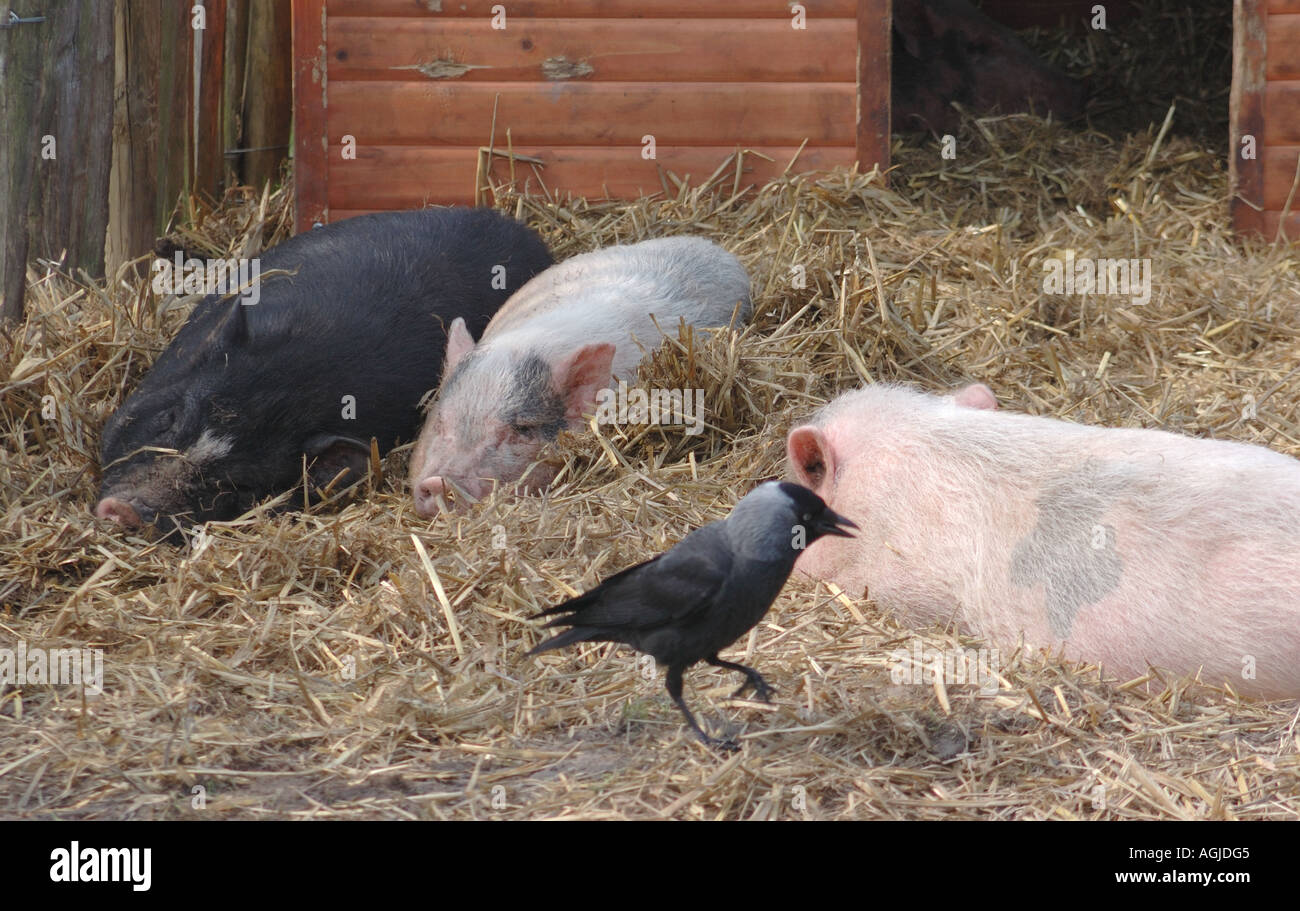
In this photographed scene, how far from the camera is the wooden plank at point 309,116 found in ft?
22.1

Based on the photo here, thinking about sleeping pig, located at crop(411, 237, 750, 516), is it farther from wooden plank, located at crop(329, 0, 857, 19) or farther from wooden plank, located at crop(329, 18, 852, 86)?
wooden plank, located at crop(329, 0, 857, 19)

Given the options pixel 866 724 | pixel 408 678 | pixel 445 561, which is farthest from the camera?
pixel 445 561

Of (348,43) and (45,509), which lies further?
(348,43)

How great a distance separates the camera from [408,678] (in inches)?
130

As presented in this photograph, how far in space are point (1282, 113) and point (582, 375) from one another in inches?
157

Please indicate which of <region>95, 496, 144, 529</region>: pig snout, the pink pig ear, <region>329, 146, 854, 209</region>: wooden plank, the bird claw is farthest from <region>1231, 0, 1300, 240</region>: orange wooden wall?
<region>95, 496, 144, 529</region>: pig snout

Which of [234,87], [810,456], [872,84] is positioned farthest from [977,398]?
[234,87]

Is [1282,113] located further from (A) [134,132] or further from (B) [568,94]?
(A) [134,132]

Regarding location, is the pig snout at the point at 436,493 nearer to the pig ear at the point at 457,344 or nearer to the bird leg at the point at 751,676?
the pig ear at the point at 457,344

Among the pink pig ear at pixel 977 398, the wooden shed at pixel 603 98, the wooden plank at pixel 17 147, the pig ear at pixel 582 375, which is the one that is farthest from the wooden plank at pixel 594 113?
the pink pig ear at pixel 977 398

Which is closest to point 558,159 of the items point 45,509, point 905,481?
point 45,509

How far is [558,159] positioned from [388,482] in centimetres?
265

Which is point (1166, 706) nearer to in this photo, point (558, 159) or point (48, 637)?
point (48, 637)

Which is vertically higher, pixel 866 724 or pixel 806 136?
→ pixel 806 136
